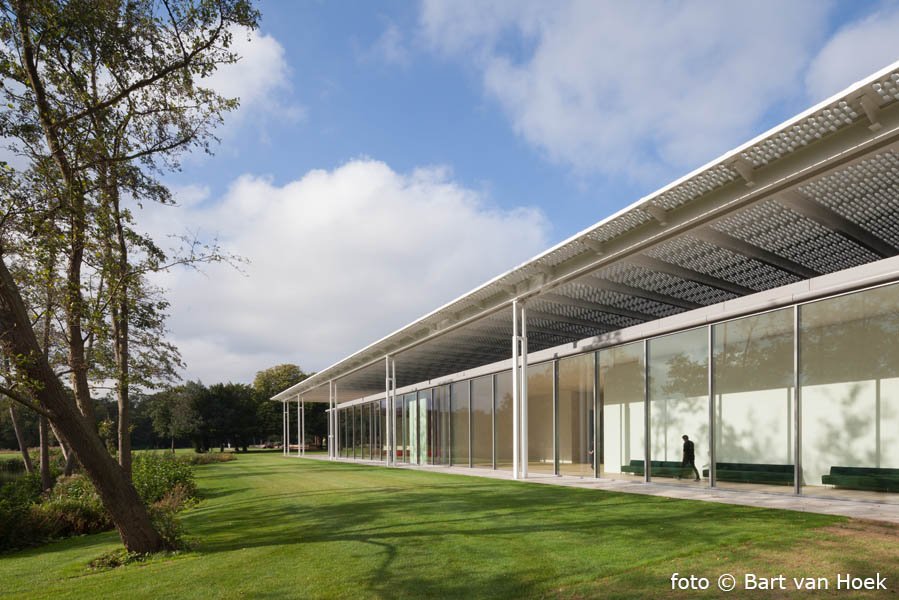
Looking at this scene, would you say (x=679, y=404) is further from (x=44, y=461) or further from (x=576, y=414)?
(x=44, y=461)

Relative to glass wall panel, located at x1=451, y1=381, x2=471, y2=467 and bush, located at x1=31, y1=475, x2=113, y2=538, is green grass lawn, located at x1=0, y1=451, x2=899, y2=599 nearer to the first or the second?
bush, located at x1=31, y1=475, x2=113, y2=538

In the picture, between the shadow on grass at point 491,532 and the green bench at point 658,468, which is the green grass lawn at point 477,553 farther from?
the green bench at point 658,468

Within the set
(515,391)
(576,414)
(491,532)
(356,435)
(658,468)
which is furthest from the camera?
(356,435)

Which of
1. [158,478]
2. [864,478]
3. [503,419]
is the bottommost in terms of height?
[158,478]

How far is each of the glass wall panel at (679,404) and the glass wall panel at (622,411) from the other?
1.28 ft

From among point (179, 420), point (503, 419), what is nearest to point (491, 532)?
point (503, 419)

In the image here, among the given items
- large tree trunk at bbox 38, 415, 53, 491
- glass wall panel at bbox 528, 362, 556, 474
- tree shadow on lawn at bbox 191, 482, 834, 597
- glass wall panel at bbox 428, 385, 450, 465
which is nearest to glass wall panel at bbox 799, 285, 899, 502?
tree shadow on lawn at bbox 191, 482, 834, 597

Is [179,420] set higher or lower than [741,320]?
lower

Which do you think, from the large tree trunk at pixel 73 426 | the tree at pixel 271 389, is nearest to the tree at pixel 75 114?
the large tree trunk at pixel 73 426

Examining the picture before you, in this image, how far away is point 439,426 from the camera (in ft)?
82.1

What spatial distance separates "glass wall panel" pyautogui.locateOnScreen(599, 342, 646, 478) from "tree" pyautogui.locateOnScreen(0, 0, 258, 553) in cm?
1015

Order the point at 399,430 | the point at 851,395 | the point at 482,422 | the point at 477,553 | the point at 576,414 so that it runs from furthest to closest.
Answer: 1. the point at 399,430
2. the point at 482,422
3. the point at 576,414
4. the point at 851,395
5. the point at 477,553

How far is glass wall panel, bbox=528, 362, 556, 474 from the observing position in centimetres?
1741

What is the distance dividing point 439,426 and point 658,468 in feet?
40.2
